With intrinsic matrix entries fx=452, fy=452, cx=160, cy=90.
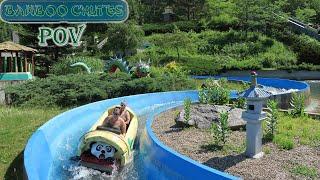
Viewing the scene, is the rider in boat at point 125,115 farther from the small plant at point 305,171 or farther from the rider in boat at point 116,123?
the small plant at point 305,171

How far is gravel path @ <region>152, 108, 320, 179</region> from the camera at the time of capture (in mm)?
7623

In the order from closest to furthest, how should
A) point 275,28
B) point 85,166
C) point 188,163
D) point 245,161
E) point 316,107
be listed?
point 188,163, point 245,161, point 85,166, point 316,107, point 275,28

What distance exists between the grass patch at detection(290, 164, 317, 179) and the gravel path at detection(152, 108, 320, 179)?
2.9 inches

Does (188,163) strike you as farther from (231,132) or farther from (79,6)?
(79,6)

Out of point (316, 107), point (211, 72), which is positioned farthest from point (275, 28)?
point (316, 107)

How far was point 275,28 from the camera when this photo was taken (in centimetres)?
4256

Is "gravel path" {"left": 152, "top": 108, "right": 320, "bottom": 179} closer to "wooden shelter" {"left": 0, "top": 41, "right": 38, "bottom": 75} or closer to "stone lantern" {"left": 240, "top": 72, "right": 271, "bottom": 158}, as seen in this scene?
"stone lantern" {"left": 240, "top": 72, "right": 271, "bottom": 158}

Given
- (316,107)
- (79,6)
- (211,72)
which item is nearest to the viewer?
(79,6)

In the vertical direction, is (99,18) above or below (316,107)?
above

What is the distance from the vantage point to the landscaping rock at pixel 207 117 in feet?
35.3

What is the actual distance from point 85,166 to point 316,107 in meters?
10.8

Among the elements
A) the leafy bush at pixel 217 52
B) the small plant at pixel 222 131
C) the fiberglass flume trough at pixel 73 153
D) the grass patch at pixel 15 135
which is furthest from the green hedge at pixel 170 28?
the small plant at pixel 222 131

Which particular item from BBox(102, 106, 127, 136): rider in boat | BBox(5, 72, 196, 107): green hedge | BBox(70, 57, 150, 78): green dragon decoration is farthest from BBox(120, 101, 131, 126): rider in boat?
BBox(70, 57, 150, 78): green dragon decoration

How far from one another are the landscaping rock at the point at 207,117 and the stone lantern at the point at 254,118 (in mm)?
2044
